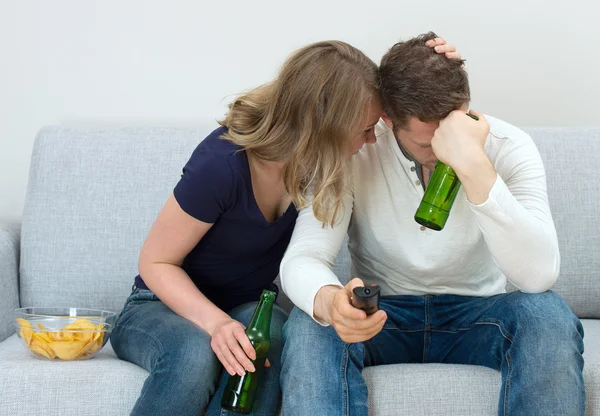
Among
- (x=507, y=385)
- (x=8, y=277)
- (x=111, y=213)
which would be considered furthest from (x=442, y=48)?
(x=8, y=277)

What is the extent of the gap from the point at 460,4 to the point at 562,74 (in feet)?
1.19

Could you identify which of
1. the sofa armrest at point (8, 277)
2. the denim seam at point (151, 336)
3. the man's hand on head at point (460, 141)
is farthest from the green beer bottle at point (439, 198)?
the sofa armrest at point (8, 277)

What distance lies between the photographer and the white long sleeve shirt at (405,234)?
157cm

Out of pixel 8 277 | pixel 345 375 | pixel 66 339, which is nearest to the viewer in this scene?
pixel 345 375

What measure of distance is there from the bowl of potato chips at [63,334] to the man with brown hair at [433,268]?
1.35 feet

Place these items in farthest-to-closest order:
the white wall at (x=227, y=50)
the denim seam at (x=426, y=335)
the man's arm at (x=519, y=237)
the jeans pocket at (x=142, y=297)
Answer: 1. the white wall at (x=227, y=50)
2. the jeans pocket at (x=142, y=297)
3. the denim seam at (x=426, y=335)
4. the man's arm at (x=519, y=237)

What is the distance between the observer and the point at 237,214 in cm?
168

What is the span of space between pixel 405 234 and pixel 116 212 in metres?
0.79

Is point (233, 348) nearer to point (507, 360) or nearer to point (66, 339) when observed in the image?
point (66, 339)

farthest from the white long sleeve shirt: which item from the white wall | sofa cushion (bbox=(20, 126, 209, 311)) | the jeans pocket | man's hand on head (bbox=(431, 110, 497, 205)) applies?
the white wall

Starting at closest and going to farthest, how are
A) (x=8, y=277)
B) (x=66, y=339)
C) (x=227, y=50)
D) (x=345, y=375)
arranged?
1. (x=345, y=375)
2. (x=66, y=339)
3. (x=8, y=277)
4. (x=227, y=50)

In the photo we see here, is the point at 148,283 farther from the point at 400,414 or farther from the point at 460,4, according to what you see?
the point at 460,4

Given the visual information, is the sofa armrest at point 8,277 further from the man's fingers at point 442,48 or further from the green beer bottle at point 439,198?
the man's fingers at point 442,48

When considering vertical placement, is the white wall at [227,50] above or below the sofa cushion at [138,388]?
above
